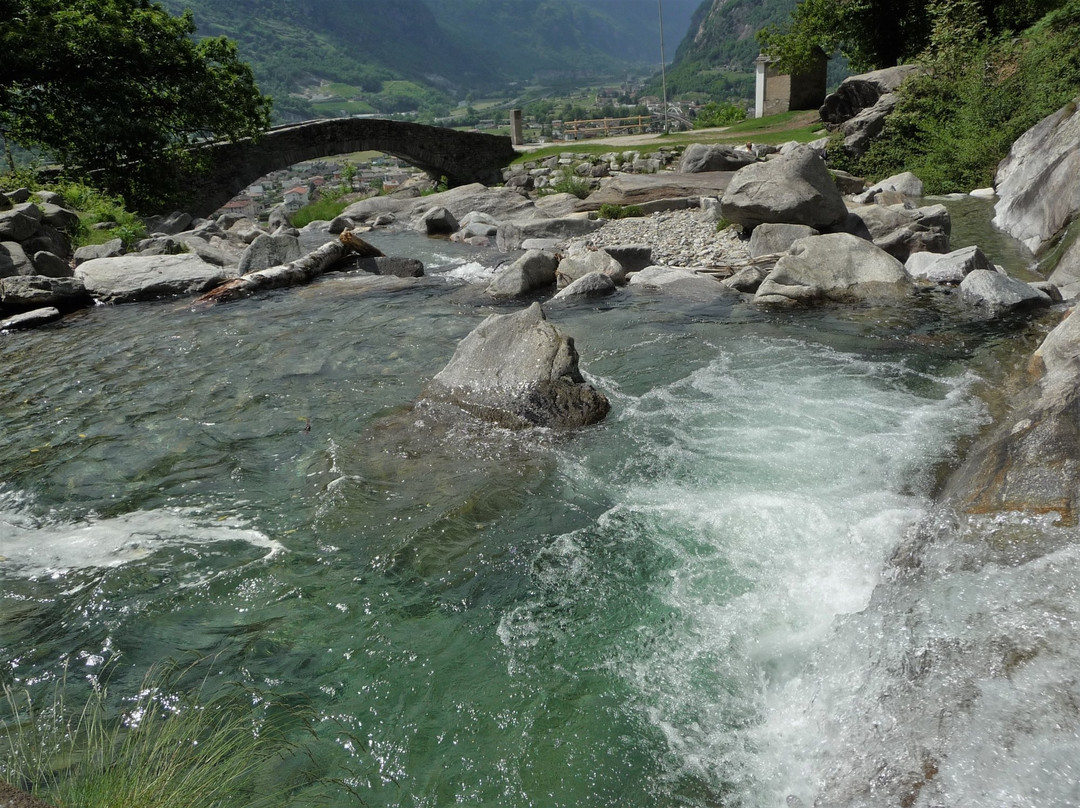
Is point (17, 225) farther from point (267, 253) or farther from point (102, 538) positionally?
point (102, 538)

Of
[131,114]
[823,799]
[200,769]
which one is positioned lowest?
[823,799]

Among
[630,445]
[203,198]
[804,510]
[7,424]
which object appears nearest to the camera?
[804,510]

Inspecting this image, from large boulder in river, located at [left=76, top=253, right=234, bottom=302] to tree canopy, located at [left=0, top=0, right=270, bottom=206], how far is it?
7.45 m

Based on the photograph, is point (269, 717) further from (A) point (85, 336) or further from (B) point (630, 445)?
(A) point (85, 336)

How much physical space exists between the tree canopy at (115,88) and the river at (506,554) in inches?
566

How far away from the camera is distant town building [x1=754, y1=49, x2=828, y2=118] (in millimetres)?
35625

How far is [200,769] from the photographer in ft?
9.55

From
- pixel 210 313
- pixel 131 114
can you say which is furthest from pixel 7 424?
pixel 131 114

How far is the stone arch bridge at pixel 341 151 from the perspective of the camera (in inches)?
1038

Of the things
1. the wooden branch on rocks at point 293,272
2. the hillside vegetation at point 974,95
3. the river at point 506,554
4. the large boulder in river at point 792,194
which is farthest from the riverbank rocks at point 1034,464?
the hillside vegetation at point 974,95

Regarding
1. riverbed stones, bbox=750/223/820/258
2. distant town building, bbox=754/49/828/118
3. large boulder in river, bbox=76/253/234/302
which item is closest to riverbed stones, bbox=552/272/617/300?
riverbed stones, bbox=750/223/820/258

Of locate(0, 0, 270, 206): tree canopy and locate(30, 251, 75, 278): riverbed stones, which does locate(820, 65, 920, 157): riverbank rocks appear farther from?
locate(30, 251, 75, 278): riverbed stones

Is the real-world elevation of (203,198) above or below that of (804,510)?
above

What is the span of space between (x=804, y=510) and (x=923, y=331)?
536 centimetres
